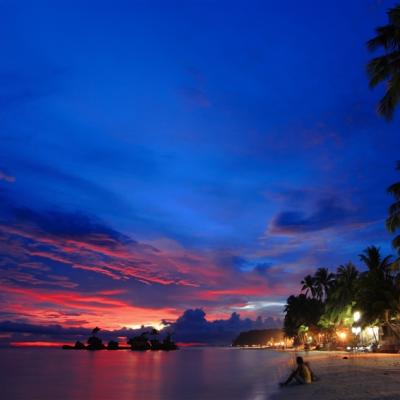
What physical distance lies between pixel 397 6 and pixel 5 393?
30.8 metres

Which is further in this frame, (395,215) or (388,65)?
(395,215)

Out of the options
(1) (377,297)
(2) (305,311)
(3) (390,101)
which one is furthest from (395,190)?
(2) (305,311)

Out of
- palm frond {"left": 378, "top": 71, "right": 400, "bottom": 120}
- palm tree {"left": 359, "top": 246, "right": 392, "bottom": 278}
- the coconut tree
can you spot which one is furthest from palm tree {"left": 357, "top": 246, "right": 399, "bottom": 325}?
the coconut tree

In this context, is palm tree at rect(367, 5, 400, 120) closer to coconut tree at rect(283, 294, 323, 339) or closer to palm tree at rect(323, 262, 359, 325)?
palm tree at rect(323, 262, 359, 325)

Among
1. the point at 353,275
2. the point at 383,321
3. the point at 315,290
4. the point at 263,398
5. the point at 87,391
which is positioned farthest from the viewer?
the point at 315,290

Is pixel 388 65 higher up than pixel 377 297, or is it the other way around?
pixel 388 65

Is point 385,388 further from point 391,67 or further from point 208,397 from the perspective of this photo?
point 391,67

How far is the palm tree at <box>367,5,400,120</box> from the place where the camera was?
698 inches

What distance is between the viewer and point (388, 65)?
18.5m

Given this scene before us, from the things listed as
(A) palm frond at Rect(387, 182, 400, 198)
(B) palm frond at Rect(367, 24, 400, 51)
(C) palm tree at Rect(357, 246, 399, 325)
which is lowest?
(C) palm tree at Rect(357, 246, 399, 325)

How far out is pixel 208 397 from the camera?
75.3 feet

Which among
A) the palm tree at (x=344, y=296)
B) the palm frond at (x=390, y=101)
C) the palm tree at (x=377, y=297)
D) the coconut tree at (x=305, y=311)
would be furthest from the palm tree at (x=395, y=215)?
the coconut tree at (x=305, y=311)

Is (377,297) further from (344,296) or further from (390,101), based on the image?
(390,101)

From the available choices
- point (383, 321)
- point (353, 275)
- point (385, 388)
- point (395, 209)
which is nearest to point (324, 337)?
point (353, 275)
